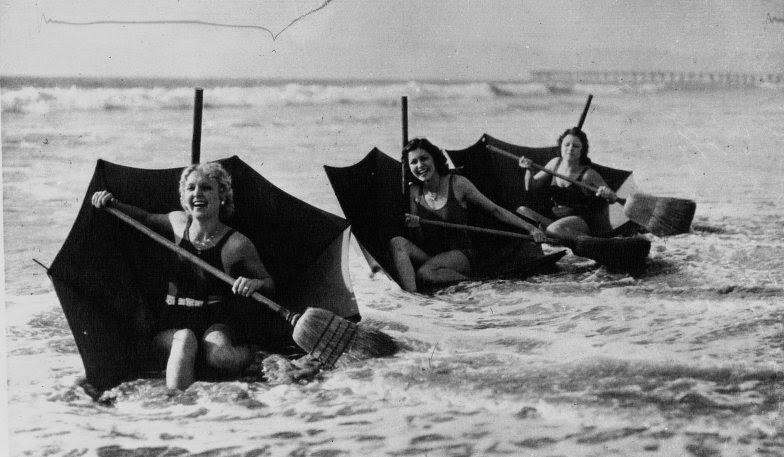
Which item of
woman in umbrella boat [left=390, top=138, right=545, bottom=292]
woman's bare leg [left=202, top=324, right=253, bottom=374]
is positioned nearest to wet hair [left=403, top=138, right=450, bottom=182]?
woman in umbrella boat [left=390, top=138, right=545, bottom=292]

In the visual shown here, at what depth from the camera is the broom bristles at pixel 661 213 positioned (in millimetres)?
3041

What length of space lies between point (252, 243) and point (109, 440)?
2.21 feet

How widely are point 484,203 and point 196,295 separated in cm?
Answer: 120

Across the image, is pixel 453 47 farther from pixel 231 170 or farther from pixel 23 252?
pixel 23 252

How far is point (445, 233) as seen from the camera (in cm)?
307

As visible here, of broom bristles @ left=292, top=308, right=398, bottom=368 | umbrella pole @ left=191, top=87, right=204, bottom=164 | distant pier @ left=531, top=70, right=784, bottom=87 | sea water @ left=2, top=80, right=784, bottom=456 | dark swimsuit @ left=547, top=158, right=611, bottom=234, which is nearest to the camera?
sea water @ left=2, top=80, right=784, bottom=456

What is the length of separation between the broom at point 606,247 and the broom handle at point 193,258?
857 mm

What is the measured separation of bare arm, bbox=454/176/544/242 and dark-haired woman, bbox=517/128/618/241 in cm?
11

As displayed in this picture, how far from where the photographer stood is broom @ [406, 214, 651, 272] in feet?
9.78

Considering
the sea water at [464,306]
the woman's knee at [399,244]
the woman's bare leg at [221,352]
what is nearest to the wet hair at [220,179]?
the sea water at [464,306]

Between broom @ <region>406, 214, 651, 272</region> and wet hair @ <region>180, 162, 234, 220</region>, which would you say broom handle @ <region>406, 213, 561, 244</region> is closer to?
broom @ <region>406, 214, 651, 272</region>

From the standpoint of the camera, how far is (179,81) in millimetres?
2744

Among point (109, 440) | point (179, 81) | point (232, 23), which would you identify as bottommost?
point (109, 440)

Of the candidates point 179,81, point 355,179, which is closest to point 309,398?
point 355,179
